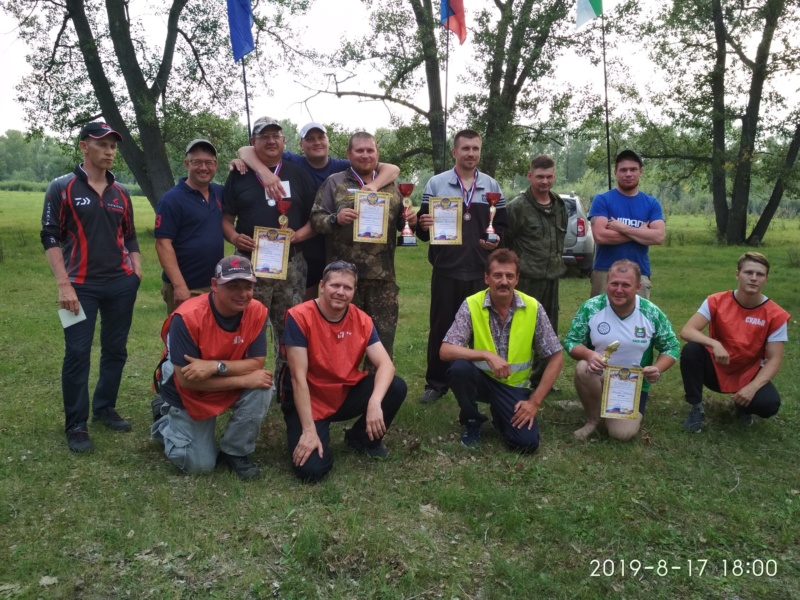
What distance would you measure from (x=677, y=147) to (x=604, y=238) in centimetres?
1904

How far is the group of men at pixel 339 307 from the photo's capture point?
409cm

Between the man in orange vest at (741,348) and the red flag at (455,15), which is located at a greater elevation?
the red flag at (455,15)

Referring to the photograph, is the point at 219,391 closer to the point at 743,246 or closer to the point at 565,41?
the point at 565,41

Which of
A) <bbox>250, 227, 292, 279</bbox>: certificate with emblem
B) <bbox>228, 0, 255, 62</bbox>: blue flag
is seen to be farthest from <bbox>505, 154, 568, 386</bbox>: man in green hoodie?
<bbox>228, 0, 255, 62</bbox>: blue flag

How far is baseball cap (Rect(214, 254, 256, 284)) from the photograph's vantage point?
3.81 meters

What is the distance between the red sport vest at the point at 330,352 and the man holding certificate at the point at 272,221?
0.70 m

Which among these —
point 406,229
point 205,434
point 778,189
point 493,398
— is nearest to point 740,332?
point 493,398

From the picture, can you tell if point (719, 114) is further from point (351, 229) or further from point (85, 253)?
point (85, 253)

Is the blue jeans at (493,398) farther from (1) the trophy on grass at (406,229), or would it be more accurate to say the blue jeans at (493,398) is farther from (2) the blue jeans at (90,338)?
(2) the blue jeans at (90,338)

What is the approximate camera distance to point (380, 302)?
5.16m

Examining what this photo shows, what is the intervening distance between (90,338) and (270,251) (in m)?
1.37

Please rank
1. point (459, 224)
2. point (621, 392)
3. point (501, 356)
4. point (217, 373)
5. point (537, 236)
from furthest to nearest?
point (537, 236)
point (459, 224)
point (501, 356)
point (621, 392)
point (217, 373)

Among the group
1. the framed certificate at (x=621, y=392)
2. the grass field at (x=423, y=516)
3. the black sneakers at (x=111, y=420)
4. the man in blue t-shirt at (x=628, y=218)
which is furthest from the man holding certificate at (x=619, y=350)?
the black sneakers at (x=111, y=420)

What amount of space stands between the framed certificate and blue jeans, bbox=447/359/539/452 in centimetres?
53
